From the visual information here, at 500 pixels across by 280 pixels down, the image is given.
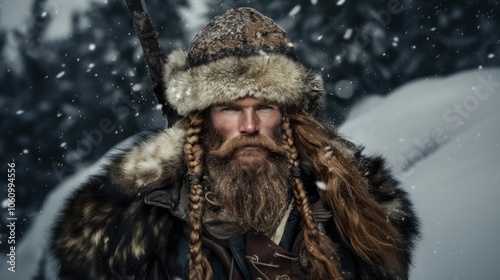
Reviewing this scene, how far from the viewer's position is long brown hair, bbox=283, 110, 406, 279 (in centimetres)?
308

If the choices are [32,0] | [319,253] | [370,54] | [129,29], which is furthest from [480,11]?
[32,0]

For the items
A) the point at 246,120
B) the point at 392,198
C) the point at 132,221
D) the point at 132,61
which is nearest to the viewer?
the point at 132,221

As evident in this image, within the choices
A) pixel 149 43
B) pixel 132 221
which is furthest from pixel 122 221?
pixel 149 43

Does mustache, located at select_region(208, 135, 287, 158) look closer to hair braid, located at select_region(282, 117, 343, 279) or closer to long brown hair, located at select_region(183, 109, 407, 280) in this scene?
long brown hair, located at select_region(183, 109, 407, 280)

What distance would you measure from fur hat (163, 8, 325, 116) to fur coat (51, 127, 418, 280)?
314mm

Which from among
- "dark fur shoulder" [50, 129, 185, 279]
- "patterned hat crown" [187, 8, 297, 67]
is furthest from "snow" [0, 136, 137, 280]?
"patterned hat crown" [187, 8, 297, 67]

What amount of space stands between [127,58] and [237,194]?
11.3 ft

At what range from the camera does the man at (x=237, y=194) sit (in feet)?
10.0

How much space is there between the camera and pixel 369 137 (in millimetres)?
6250

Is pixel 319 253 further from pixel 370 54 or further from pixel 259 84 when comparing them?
pixel 370 54

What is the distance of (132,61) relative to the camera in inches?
244

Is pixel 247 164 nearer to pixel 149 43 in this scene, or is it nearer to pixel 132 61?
pixel 149 43

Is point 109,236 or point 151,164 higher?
point 151,164

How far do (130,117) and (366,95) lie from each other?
8.53ft
